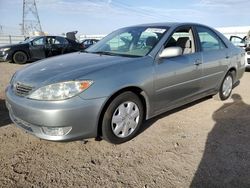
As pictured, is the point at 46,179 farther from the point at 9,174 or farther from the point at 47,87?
the point at 47,87

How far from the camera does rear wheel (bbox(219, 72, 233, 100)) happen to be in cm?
553

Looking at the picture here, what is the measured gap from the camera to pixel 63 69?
11.2 feet

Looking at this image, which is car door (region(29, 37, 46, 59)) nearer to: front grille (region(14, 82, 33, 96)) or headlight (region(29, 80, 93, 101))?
front grille (region(14, 82, 33, 96))

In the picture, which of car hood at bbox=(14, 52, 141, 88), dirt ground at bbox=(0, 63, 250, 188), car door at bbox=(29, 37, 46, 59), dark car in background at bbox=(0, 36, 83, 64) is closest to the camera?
dirt ground at bbox=(0, 63, 250, 188)

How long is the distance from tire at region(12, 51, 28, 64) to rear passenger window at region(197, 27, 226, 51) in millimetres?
10196

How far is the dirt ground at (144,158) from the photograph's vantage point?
9.13 feet

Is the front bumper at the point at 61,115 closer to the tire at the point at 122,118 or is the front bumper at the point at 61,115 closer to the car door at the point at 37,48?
the tire at the point at 122,118

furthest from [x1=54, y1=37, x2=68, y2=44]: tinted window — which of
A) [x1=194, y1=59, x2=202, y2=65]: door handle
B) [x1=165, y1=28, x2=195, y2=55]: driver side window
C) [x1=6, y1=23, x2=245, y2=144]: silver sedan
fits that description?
[x1=194, y1=59, x2=202, y2=65]: door handle

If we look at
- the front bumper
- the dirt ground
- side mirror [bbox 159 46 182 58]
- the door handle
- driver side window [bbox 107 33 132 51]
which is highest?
driver side window [bbox 107 33 132 51]

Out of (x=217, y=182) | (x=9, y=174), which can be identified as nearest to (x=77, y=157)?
(x=9, y=174)

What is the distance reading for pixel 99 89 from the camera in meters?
3.15

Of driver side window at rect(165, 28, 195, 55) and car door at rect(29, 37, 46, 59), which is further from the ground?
driver side window at rect(165, 28, 195, 55)

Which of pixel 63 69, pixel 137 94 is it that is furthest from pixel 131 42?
pixel 63 69

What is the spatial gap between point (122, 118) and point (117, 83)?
0.51 m
